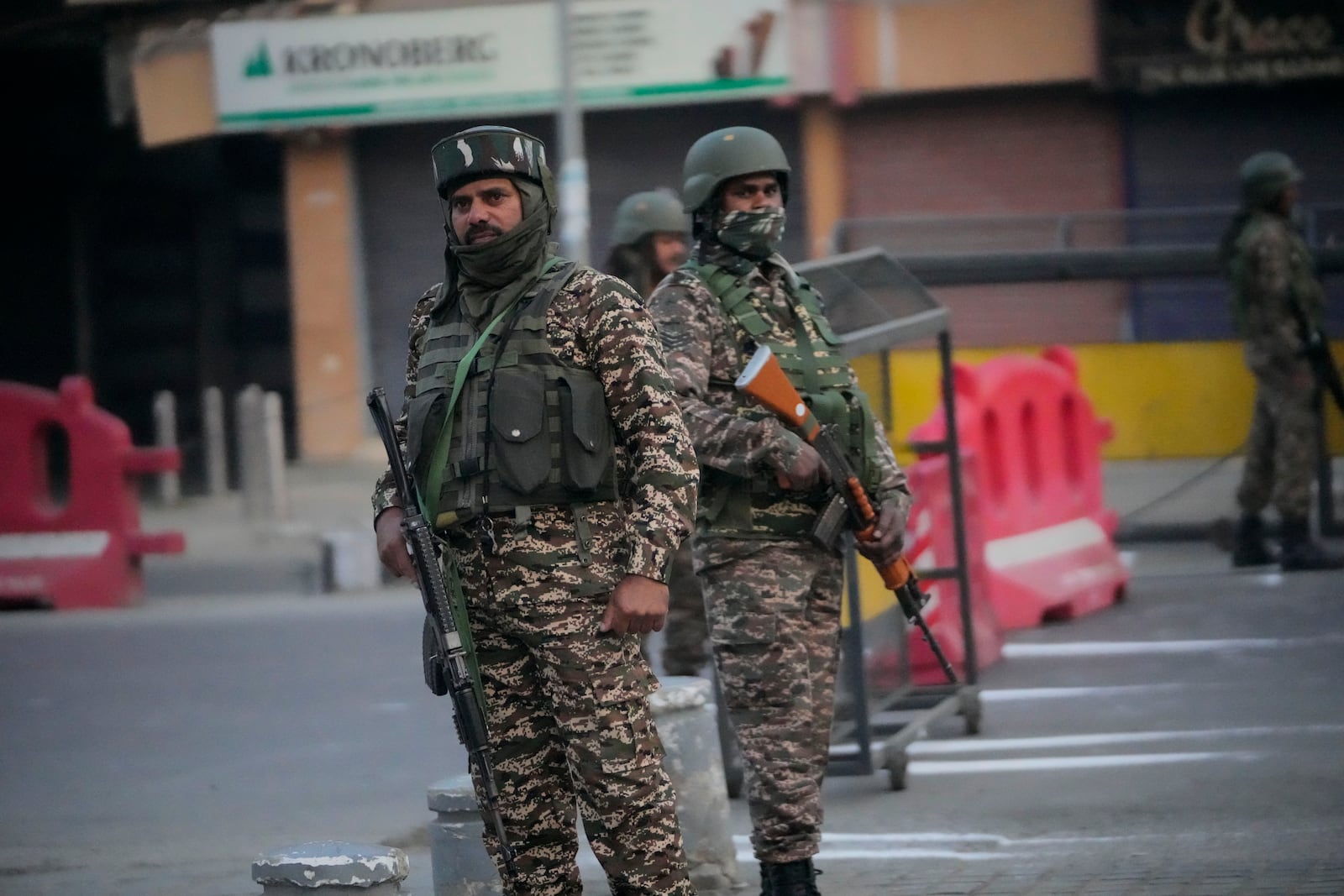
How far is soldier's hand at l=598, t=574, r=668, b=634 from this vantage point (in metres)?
4.18

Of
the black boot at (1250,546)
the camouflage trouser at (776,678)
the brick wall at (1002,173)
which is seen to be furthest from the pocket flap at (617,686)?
the brick wall at (1002,173)

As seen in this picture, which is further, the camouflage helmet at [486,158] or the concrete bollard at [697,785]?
the concrete bollard at [697,785]

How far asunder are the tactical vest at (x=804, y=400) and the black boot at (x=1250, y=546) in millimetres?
6741

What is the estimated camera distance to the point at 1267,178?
11.0 metres

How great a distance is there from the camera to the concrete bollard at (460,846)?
530cm

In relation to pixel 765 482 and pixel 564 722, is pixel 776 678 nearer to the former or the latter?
pixel 765 482

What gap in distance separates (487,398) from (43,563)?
8.74 meters

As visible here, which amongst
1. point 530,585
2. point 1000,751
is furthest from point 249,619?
point 530,585

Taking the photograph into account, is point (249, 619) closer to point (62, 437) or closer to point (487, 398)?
point (487, 398)

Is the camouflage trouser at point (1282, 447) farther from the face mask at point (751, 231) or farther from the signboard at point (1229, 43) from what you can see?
the signboard at point (1229, 43)

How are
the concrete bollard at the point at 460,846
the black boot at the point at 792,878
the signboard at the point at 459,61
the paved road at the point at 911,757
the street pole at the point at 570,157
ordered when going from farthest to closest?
the signboard at the point at 459,61 < the street pole at the point at 570,157 < the paved road at the point at 911,757 < the concrete bollard at the point at 460,846 < the black boot at the point at 792,878

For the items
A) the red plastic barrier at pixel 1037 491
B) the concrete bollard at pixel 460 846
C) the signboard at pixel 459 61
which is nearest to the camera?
the concrete bollard at pixel 460 846

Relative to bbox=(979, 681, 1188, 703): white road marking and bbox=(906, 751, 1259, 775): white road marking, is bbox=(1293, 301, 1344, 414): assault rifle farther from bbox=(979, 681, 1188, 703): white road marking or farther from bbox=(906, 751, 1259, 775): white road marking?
bbox=(906, 751, 1259, 775): white road marking

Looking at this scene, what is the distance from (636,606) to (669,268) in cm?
326
